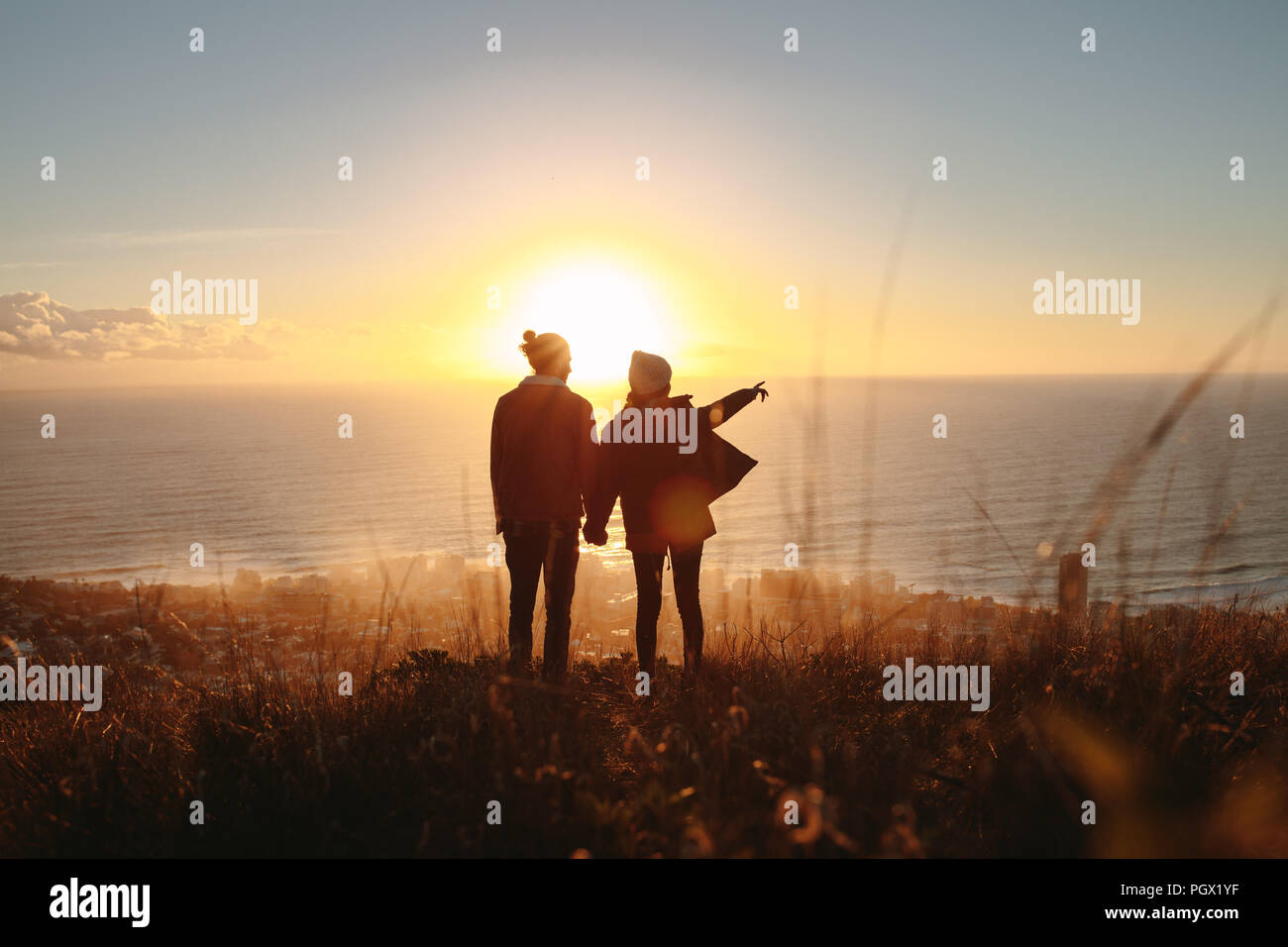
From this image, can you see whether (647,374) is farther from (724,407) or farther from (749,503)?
(749,503)

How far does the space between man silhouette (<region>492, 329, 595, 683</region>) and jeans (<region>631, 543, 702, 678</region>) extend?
1.68ft

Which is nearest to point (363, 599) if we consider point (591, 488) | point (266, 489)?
point (591, 488)

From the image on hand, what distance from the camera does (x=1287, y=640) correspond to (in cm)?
476

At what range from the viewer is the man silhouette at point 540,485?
5281 millimetres

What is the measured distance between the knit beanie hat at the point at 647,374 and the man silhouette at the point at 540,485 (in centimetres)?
39

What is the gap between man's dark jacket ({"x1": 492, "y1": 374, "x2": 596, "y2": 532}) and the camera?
528cm

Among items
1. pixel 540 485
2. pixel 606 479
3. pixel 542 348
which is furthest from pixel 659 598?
pixel 542 348

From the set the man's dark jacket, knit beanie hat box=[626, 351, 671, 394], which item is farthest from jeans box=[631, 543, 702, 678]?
knit beanie hat box=[626, 351, 671, 394]

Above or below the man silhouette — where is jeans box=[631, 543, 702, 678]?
below

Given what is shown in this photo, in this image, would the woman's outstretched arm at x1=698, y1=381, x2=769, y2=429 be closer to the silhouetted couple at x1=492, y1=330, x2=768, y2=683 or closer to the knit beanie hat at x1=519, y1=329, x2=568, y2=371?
the silhouetted couple at x1=492, y1=330, x2=768, y2=683

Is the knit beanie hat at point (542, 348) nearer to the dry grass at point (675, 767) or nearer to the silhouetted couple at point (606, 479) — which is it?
the silhouetted couple at point (606, 479)

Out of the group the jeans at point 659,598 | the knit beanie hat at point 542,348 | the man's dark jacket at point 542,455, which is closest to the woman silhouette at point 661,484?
the jeans at point 659,598

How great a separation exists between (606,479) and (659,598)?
0.95 m
